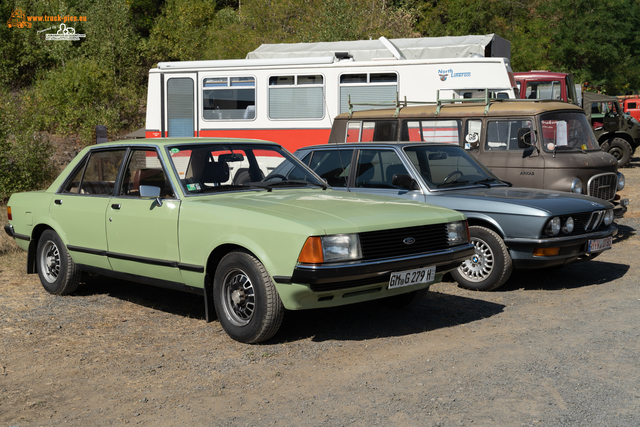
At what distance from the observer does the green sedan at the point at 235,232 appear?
16.2 feet

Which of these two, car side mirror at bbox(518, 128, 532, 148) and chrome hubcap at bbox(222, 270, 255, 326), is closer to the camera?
chrome hubcap at bbox(222, 270, 255, 326)

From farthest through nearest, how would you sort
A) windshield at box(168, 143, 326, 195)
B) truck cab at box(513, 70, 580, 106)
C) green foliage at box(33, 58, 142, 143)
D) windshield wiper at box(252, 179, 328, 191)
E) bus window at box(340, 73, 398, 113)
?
green foliage at box(33, 58, 142, 143) → truck cab at box(513, 70, 580, 106) → bus window at box(340, 73, 398, 113) → windshield wiper at box(252, 179, 328, 191) → windshield at box(168, 143, 326, 195)

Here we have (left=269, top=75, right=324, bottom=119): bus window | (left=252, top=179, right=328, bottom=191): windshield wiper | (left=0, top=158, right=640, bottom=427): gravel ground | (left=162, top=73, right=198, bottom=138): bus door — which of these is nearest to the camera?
(left=0, top=158, right=640, bottom=427): gravel ground

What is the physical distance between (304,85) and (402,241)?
10085 mm

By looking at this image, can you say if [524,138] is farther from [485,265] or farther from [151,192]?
[151,192]

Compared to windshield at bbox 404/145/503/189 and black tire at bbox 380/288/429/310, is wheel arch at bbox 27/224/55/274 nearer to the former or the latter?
black tire at bbox 380/288/429/310

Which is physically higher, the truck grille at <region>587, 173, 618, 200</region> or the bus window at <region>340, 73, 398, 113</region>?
the bus window at <region>340, 73, 398, 113</region>

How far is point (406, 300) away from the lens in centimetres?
630

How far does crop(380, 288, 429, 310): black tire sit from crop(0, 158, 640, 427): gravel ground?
3.6 inches

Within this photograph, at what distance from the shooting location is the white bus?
13.9 metres

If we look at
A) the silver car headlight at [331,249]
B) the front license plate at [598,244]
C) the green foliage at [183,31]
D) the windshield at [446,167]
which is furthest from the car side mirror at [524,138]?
the green foliage at [183,31]

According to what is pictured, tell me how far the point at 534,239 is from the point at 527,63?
28799 millimetres

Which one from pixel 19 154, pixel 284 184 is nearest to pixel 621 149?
pixel 19 154

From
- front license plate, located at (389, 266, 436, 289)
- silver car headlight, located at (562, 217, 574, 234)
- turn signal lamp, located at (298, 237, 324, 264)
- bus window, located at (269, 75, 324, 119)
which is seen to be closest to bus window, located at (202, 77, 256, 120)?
bus window, located at (269, 75, 324, 119)
